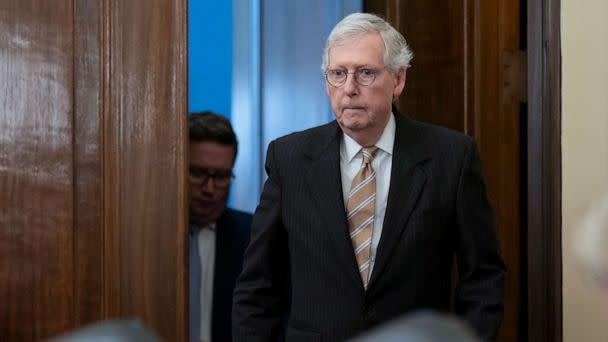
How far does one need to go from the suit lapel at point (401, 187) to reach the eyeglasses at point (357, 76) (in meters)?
0.12

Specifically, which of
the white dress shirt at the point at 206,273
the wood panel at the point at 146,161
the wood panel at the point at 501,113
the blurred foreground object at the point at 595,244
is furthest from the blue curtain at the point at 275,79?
the blurred foreground object at the point at 595,244

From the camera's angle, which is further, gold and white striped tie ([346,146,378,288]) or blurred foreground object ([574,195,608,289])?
gold and white striped tie ([346,146,378,288])

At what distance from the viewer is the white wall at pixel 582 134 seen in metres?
2.38

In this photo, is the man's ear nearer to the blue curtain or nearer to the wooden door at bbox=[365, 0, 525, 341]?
the wooden door at bbox=[365, 0, 525, 341]

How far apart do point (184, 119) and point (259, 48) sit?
1.09 m

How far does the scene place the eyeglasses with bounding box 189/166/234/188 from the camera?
8.73 feet

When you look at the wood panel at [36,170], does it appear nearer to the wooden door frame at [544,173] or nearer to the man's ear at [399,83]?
the man's ear at [399,83]

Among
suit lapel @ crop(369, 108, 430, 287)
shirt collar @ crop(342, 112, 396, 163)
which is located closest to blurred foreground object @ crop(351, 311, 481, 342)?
suit lapel @ crop(369, 108, 430, 287)

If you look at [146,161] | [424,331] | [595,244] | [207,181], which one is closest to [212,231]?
[207,181]

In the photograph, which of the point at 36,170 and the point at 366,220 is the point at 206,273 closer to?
the point at 36,170

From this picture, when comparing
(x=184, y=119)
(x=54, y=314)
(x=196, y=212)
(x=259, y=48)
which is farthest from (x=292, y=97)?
(x=54, y=314)

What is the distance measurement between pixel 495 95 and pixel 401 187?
2.56 feet

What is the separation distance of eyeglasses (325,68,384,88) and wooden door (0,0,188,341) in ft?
1.12

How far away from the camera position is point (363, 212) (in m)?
1.98
